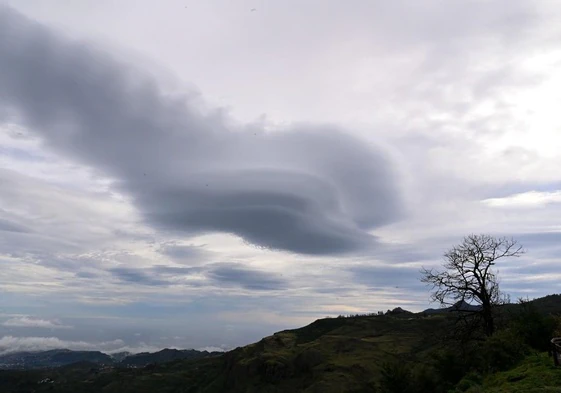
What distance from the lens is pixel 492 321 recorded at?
125ft

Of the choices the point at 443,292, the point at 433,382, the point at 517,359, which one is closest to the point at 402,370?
the point at 433,382

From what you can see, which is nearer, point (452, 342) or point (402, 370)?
point (452, 342)

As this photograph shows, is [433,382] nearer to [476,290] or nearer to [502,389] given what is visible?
[476,290]

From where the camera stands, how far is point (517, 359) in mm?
32031

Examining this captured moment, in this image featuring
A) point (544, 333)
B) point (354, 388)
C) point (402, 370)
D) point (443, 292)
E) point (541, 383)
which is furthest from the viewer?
point (354, 388)

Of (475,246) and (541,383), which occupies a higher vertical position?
(475,246)

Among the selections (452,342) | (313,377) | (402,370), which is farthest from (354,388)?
(452,342)

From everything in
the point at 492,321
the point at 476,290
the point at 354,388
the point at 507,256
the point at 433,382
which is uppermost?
the point at 507,256

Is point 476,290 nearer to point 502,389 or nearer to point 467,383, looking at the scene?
point 467,383

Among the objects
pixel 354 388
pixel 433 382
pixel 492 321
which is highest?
pixel 492 321

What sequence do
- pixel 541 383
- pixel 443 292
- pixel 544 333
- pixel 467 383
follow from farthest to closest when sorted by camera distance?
pixel 443 292, pixel 544 333, pixel 467 383, pixel 541 383

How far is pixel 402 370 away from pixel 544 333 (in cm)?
1731

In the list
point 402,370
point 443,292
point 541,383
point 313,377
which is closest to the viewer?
point 541,383

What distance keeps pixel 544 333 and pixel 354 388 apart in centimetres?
14233
